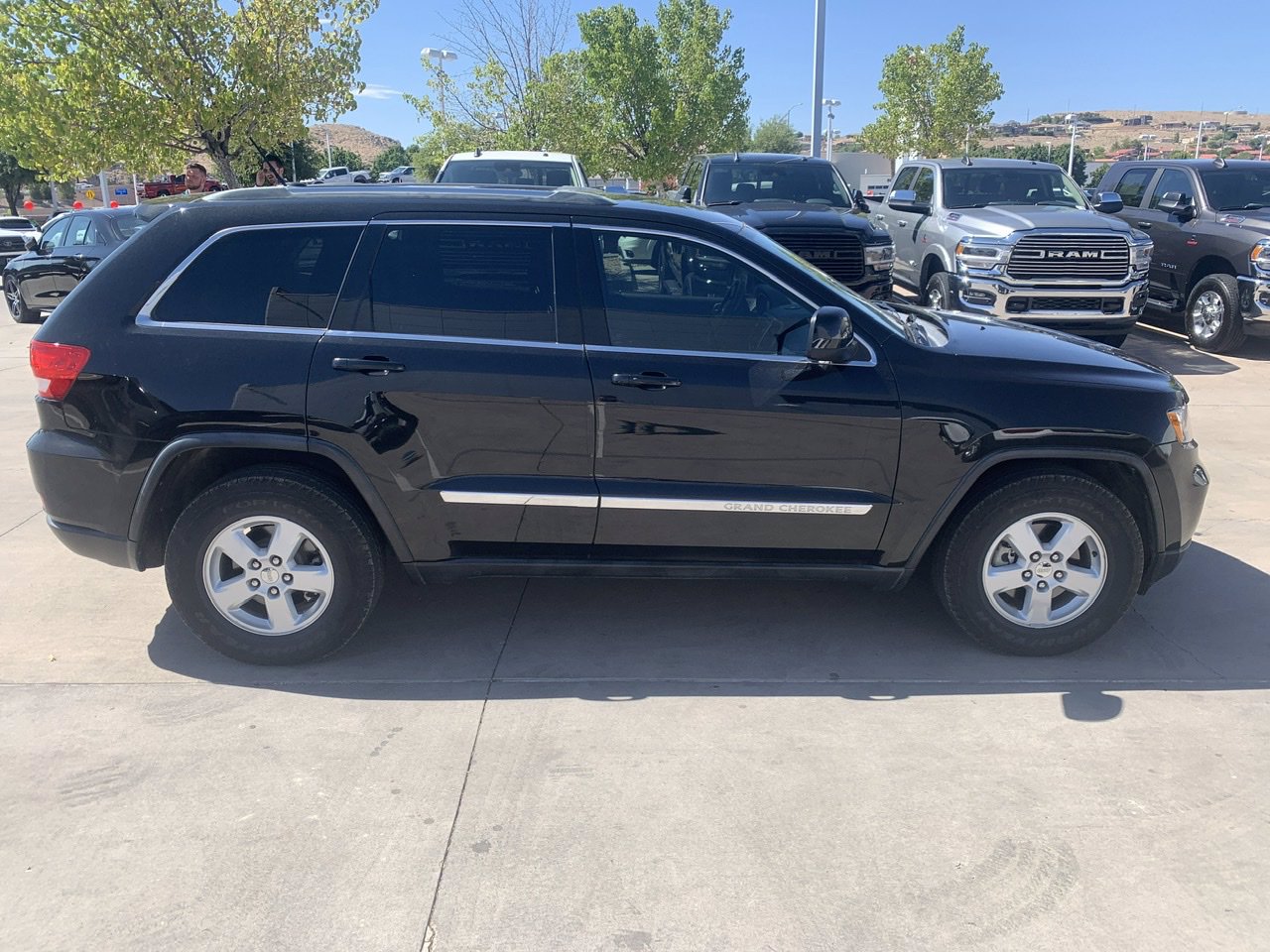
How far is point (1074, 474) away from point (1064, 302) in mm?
6431

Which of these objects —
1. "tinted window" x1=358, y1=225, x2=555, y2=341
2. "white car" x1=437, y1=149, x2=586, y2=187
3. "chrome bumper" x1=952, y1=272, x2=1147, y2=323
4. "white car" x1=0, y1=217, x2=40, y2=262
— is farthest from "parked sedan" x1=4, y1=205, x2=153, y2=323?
"tinted window" x1=358, y1=225, x2=555, y2=341

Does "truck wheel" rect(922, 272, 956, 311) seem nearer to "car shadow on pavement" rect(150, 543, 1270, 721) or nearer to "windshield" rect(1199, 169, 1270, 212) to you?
"windshield" rect(1199, 169, 1270, 212)

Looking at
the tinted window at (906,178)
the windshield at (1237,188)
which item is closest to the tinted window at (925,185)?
the tinted window at (906,178)

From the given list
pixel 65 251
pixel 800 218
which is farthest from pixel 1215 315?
pixel 65 251

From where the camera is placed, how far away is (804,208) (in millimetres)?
10594

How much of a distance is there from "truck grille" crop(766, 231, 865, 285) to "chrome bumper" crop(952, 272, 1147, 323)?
4.31 ft

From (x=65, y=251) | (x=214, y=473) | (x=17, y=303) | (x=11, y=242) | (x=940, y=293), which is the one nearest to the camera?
(x=214, y=473)

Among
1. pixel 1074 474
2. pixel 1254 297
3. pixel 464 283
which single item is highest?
pixel 464 283

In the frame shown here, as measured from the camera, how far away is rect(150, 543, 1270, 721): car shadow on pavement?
4.07 m

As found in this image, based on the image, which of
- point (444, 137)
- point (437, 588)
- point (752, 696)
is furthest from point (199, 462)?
point (444, 137)

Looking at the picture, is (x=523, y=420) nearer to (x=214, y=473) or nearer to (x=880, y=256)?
(x=214, y=473)

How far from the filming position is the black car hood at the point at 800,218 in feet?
31.7

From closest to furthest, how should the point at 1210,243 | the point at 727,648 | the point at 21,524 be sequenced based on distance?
the point at 727,648 < the point at 21,524 < the point at 1210,243

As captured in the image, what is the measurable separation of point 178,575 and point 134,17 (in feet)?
41.8
